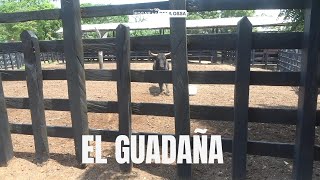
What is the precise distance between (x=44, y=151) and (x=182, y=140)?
6.66 ft

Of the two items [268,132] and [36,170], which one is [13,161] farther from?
[268,132]

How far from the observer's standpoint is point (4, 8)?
50156 mm

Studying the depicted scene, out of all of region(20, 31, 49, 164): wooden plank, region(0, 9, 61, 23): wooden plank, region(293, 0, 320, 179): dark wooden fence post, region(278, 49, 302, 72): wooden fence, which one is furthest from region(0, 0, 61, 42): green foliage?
region(293, 0, 320, 179): dark wooden fence post

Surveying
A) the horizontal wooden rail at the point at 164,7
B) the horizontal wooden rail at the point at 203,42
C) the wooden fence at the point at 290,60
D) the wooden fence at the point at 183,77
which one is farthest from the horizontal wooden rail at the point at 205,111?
the wooden fence at the point at 290,60

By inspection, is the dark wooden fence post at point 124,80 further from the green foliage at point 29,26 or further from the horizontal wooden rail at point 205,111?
the green foliage at point 29,26

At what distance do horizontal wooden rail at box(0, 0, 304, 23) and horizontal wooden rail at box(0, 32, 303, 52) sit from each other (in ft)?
0.96

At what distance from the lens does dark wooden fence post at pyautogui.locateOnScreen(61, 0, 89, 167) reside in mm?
3939

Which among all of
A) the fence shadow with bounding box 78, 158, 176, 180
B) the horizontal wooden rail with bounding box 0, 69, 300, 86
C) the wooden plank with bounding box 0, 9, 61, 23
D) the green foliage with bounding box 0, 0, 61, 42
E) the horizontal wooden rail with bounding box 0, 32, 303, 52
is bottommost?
the fence shadow with bounding box 78, 158, 176, 180

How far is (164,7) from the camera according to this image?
3.60 meters

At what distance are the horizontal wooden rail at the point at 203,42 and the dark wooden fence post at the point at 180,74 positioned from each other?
0.13 metres

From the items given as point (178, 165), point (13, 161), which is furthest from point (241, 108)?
point (13, 161)

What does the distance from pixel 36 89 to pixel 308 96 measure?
340 centimetres

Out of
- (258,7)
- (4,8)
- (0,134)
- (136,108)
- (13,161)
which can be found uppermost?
(4,8)

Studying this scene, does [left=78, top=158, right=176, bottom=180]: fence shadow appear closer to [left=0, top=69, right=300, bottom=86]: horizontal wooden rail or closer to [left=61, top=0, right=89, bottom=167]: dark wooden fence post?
[left=61, top=0, right=89, bottom=167]: dark wooden fence post
